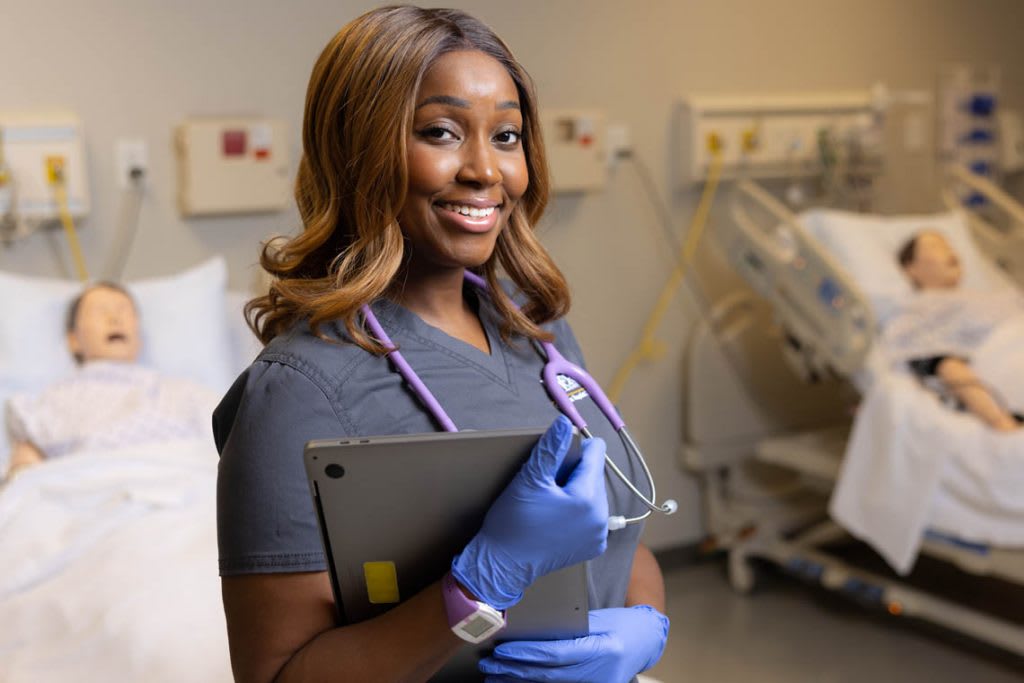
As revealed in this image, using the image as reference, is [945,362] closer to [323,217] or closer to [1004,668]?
[1004,668]

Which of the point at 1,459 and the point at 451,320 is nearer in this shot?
the point at 451,320

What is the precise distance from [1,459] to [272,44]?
48.0 inches

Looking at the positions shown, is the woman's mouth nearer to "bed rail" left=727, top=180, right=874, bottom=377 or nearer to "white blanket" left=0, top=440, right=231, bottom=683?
"white blanket" left=0, top=440, right=231, bottom=683

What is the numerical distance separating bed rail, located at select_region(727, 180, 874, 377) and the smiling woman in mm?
1805

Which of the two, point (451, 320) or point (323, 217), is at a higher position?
point (323, 217)

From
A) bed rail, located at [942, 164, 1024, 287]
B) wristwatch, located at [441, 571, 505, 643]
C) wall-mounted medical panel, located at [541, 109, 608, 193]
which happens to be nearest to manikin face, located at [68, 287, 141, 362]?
wall-mounted medical panel, located at [541, 109, 608, 193]

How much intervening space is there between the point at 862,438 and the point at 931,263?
0.67 metres

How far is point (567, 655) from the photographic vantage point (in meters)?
1.09

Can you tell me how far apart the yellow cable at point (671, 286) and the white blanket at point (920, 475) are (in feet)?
2.61

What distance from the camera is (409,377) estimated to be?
1134 millimetres

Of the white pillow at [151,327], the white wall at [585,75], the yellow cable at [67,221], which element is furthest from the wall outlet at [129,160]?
the white pillow at [151,327]

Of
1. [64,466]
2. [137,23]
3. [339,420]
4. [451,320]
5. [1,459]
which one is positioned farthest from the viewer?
[137,23]

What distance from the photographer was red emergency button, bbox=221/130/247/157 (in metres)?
2.90

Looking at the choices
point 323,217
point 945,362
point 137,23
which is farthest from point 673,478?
point 323,217
